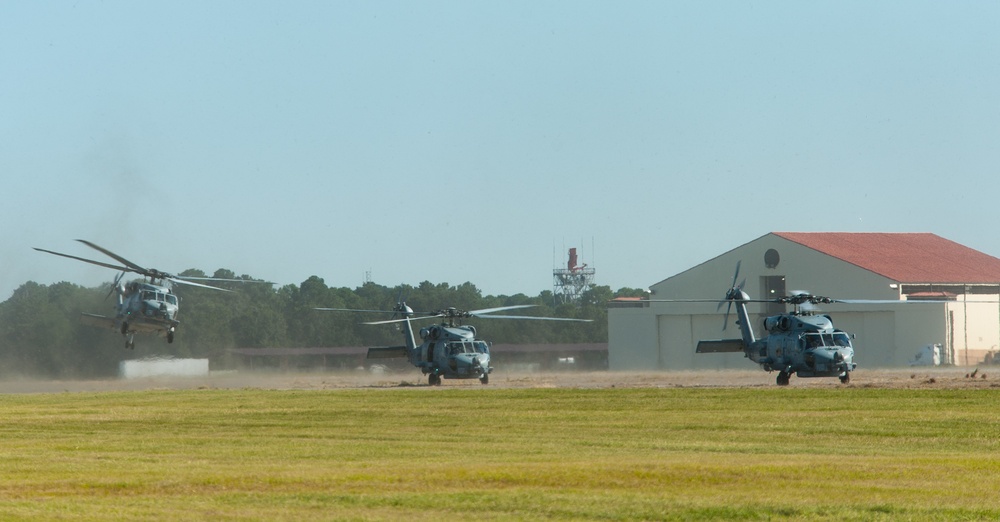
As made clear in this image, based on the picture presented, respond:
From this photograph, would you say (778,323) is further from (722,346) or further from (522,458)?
(522,458)

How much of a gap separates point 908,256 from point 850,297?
9694 millimetres

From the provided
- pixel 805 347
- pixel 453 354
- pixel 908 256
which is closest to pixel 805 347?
pixel 805 347

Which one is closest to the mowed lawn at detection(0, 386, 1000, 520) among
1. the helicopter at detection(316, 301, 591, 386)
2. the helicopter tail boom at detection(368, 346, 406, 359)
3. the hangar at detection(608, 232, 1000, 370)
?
the helicopter at detection(316, 301, 591, 386)

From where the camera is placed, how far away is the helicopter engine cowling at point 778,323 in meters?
46.5

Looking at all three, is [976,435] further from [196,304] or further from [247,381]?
[196,304]

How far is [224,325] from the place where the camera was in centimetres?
8406

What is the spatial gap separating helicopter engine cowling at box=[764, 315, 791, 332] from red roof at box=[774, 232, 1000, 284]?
28.4 m

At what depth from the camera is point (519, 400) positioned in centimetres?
4059

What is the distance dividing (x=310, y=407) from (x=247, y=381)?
27.3 m

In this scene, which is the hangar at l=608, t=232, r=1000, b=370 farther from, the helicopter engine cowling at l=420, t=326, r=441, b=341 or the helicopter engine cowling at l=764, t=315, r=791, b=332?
the helicopter engine cowling at l=764, t=315, r=791, b=332

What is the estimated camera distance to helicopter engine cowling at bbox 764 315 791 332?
46.5 m

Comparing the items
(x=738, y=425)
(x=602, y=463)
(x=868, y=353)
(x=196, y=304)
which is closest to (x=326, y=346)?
(x=196, y=304)

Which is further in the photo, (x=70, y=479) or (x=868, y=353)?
(x=868, y=353)

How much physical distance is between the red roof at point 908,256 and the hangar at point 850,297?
10cm
